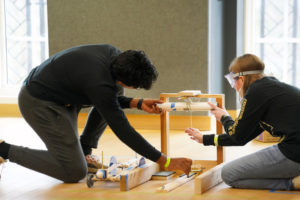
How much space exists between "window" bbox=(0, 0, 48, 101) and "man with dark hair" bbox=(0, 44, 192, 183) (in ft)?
11.7

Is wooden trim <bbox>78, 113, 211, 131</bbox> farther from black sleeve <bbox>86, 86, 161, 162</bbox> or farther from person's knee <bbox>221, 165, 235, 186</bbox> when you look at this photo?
black sleeve <bbox>86, 86, 161, 162</bbox>

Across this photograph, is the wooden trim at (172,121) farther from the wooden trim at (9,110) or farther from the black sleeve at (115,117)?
the black sleeve at (115,117)

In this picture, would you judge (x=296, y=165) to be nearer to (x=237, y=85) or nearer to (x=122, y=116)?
(x=237, y=85)

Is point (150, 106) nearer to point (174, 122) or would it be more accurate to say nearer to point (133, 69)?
point (133, 69)

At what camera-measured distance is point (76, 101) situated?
2.84 metres

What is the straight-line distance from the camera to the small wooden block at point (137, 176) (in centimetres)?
273

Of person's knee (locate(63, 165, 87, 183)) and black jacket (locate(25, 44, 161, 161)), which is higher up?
black jacket (locate(25, 44, 161, 161))

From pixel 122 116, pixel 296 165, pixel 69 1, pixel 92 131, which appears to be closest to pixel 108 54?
pixel 122 116

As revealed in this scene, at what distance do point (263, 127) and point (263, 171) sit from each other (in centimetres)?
24

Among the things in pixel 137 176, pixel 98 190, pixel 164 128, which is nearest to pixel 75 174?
pixel 98 190

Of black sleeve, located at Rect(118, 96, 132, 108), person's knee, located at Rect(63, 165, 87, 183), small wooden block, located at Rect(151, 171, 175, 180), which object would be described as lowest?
small wooden block, located at Rect(151, 171, 175, 180)

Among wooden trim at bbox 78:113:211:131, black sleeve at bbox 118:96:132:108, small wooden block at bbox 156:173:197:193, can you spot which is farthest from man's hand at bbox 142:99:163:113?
wooden trim at bbox 78:113:211:131

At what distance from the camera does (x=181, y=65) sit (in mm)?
4973

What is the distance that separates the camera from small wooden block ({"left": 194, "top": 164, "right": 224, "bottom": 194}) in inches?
103
